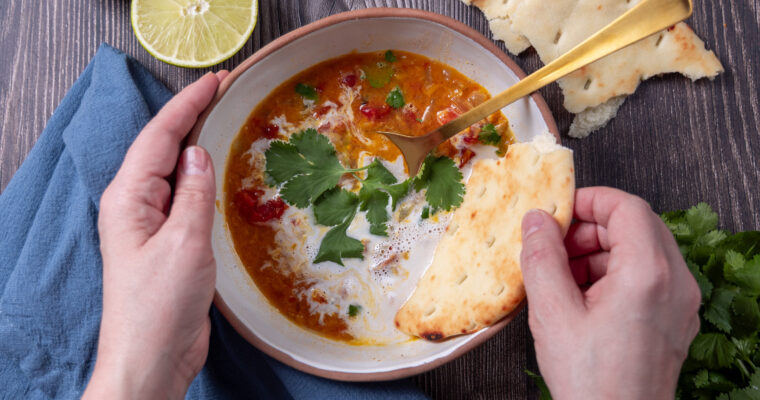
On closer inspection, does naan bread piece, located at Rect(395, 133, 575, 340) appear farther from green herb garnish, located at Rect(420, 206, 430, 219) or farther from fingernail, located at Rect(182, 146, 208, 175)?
fingernail, located at Rect(182, 146, 208, 175)

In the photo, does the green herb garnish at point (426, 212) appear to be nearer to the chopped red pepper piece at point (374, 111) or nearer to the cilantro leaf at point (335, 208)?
the cilantro leaf at point (335, 208)

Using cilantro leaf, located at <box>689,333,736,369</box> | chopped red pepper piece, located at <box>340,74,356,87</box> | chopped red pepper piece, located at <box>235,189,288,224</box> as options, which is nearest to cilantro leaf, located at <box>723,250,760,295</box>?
cilantro leaf, located at <box>689,333,736,369</box>

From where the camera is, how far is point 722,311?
234 centimetres

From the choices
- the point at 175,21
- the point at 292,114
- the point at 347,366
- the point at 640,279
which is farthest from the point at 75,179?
the point at 640,279

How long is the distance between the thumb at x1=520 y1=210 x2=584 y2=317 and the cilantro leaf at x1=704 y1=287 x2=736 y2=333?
758 millimetres

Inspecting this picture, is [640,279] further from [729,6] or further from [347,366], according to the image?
[729,6]

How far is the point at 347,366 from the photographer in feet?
8.18

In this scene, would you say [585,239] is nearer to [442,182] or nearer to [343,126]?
[442,182]

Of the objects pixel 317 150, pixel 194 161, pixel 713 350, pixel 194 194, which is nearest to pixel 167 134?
pixel 194 161

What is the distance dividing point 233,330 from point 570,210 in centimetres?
157

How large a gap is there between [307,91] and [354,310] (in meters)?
1.04

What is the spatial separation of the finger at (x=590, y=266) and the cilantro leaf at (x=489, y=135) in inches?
24.8

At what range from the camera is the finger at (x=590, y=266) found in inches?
95.9

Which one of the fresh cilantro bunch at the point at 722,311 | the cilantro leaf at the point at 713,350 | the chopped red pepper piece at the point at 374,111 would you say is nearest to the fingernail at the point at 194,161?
the chopped red pepper piece at the point at 374,111
